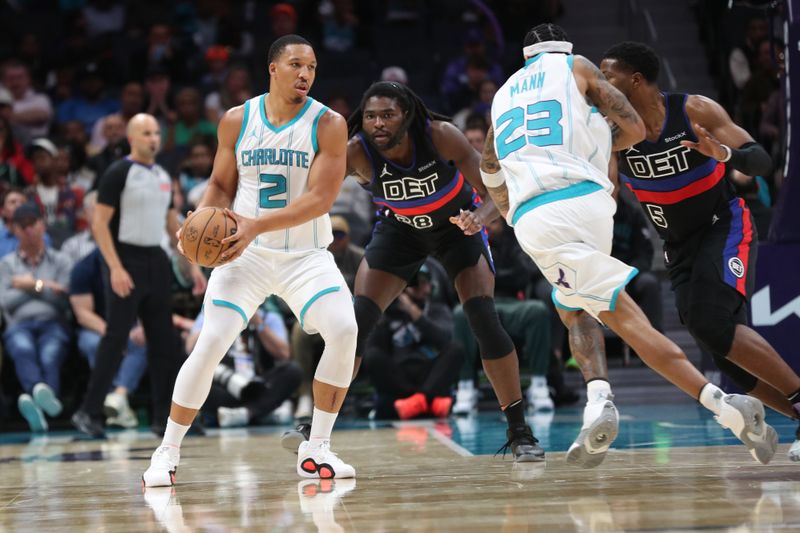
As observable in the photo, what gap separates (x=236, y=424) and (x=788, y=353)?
478 centimetres

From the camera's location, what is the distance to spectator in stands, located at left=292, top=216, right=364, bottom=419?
1038cm

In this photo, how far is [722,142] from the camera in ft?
17.8

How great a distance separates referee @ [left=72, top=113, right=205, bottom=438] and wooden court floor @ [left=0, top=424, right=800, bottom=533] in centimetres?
210

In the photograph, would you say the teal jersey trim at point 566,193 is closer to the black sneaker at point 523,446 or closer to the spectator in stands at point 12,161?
the black sneaker at point 523,446

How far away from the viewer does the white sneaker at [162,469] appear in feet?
17.0

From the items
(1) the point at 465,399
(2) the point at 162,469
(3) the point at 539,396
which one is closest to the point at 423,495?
(2) the point at 162,469

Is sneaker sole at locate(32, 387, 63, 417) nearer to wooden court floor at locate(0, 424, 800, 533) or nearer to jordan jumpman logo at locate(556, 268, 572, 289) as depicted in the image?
wooden court floor at locate(0, 424, 800, 533)

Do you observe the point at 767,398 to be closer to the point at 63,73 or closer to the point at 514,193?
the point at 514,193

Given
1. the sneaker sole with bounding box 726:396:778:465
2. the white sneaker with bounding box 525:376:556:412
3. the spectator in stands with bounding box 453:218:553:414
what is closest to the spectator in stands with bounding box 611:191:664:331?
the spectator in stands with bounding box 453:218:553:414

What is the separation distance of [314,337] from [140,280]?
2.28 metres

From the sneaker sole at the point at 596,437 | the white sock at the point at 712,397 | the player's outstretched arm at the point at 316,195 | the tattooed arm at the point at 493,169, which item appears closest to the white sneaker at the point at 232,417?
the player's outstretched arm at the point at 316,195

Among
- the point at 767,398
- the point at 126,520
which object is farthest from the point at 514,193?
the point at 126,520

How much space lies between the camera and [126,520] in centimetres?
419

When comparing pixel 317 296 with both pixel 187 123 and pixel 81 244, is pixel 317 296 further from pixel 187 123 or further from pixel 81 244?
pixel 187 123
